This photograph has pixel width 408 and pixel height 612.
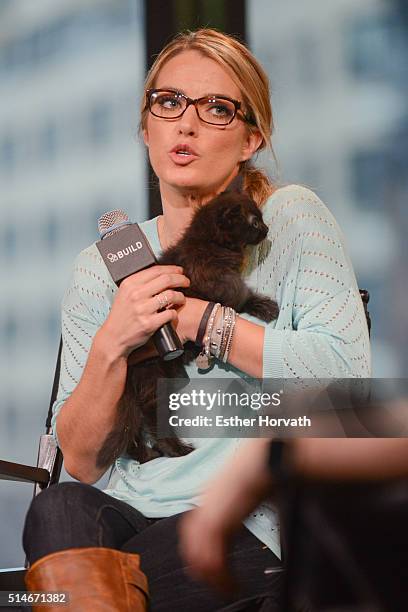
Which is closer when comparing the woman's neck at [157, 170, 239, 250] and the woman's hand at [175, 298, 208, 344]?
the woman's hand at [175, 298, 208, 344]

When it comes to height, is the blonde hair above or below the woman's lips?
above

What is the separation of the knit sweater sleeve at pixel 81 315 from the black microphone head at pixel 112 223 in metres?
0.14

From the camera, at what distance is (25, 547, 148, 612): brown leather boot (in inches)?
40.0

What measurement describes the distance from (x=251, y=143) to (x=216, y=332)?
0.32 meters

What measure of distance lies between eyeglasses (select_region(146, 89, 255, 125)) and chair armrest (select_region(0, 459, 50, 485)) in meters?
0.58

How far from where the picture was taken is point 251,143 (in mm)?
1374

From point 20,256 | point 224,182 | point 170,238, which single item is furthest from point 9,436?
point 224,182

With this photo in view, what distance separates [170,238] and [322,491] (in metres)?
0.68

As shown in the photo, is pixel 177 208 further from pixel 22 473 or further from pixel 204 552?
pixel 204 552

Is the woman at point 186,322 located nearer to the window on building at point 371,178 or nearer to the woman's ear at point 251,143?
the woman's ear at point 251,143

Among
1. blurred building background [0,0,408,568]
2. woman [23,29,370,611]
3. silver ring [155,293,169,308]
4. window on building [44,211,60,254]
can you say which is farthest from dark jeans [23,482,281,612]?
window on building [44,211,60,254]

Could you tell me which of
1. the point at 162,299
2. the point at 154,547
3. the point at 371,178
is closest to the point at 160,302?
the point at 162,299

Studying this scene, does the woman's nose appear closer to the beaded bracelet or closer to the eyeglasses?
the eyeglasses

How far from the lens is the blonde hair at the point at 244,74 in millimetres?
1320
